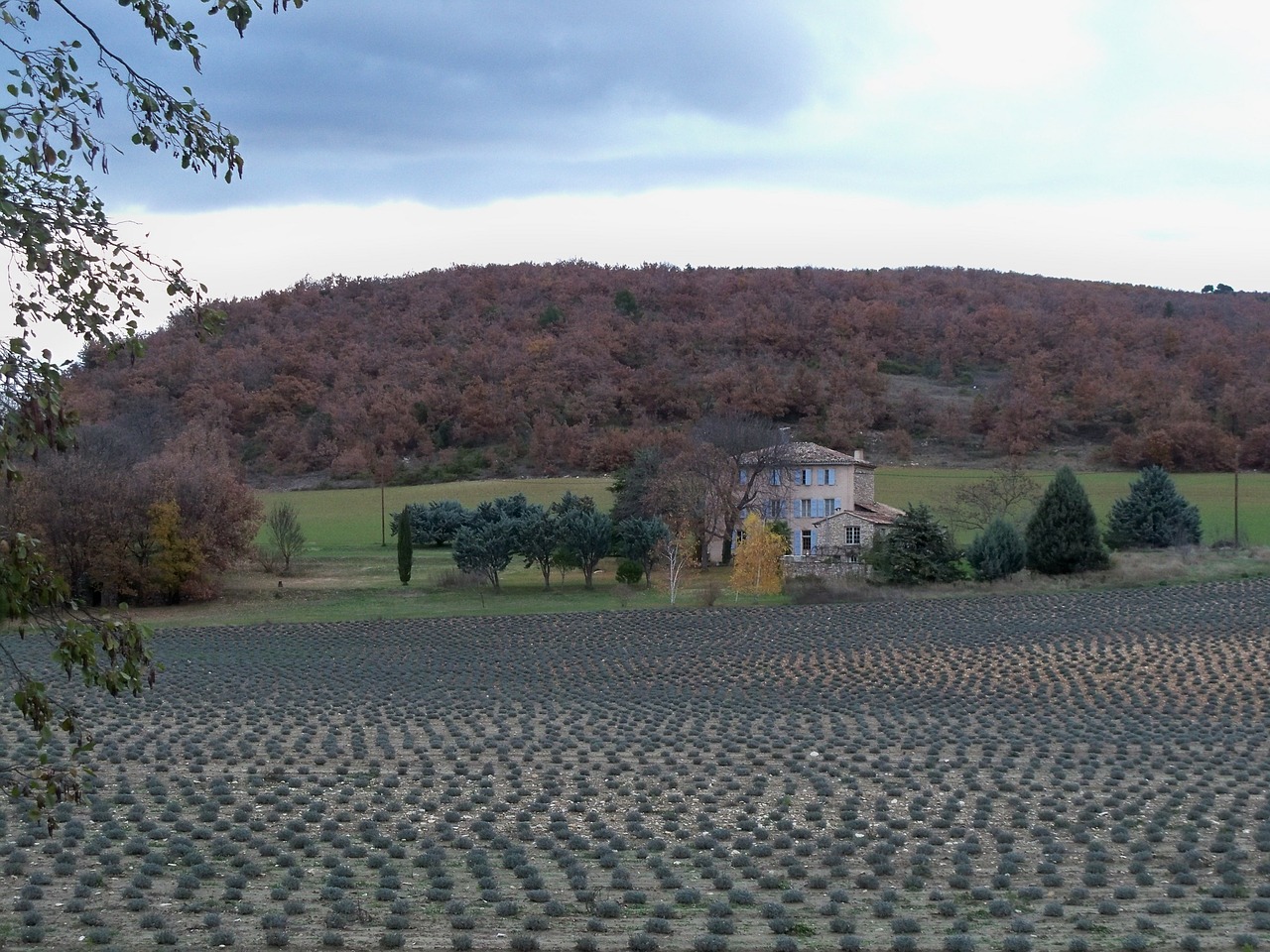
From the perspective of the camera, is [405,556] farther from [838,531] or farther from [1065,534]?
[1065,534]

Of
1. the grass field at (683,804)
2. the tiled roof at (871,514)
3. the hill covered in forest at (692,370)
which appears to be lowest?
the grass field at (683,804)

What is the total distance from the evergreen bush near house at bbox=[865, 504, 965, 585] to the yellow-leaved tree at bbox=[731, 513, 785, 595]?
3962 mm

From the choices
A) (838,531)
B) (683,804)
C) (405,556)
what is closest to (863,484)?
(838,531)

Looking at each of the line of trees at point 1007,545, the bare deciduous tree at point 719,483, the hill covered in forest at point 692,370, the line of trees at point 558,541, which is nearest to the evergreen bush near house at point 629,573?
the line of trees at point 558,541

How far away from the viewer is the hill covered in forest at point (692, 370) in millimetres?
99938

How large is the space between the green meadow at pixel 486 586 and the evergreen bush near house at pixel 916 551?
320 cm

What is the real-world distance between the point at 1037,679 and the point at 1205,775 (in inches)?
473

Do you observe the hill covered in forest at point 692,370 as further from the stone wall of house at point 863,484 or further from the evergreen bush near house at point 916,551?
the evergreen bush near house at point 916,551

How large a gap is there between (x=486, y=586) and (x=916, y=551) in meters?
18.9

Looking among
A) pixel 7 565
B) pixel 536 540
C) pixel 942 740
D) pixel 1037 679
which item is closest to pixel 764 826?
pixel 942 740

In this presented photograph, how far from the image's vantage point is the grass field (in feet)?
35.5

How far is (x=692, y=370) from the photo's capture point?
4572 inches

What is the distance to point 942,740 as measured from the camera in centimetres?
2264

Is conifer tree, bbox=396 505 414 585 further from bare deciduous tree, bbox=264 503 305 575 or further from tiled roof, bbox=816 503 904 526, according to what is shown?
tiled roof, bbox=816 503 904 526
